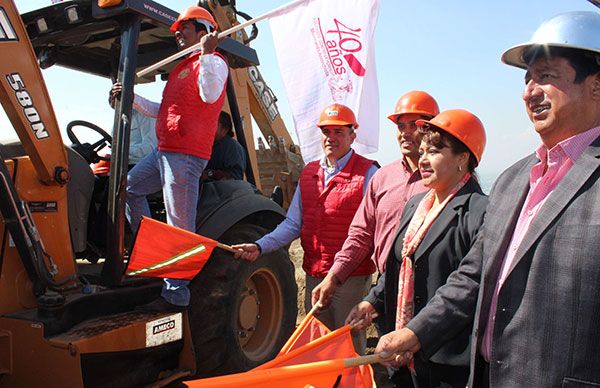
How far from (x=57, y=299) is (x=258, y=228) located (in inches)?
61.2

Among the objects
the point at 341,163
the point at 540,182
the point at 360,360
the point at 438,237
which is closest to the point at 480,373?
the point at 360,360

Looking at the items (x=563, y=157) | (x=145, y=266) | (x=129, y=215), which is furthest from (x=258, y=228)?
(x=563, y=157)

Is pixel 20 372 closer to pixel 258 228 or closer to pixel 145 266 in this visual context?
pixel 145 266

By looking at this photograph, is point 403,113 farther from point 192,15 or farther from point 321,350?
point 192,15

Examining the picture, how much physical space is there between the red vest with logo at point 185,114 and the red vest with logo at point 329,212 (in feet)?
2.44

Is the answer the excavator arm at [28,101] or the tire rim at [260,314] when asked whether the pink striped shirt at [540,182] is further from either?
the excavator arm at [28,101]

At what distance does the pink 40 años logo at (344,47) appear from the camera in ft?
14.6

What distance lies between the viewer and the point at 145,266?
113 inches

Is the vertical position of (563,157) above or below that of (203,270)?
above

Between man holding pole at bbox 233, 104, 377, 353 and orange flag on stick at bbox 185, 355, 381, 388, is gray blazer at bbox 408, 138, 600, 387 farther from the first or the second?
man holding pole at bbox 233, 104, 377, 353

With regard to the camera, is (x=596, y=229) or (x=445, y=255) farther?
(x=445, y=255)

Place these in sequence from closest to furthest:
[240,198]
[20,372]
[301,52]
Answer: [20,372], [240,198], [301,52]

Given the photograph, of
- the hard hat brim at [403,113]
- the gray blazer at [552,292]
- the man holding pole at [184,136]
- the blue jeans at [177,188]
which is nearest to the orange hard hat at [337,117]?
the hard hat brim at [403,113]

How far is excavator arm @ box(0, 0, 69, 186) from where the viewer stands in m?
2.74
